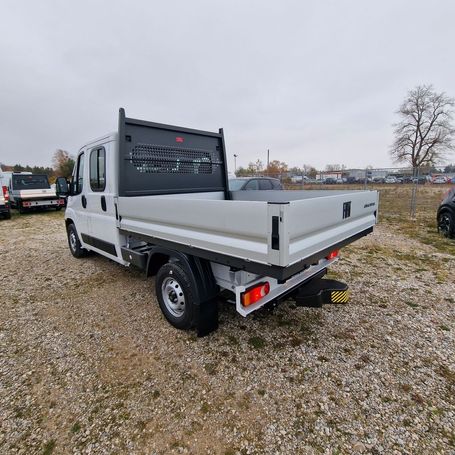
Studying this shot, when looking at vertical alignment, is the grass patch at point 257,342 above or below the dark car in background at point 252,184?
below

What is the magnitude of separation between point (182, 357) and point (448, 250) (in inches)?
243

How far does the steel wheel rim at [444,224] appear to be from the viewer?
22.3ft

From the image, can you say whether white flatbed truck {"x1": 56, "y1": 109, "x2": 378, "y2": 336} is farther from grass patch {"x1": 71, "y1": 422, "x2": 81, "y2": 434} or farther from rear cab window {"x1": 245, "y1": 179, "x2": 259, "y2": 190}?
rear cab window {"x1": 245, "y1": 179, "x2": 259, "y2": 190}

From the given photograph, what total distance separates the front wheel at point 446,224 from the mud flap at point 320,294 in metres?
5.70

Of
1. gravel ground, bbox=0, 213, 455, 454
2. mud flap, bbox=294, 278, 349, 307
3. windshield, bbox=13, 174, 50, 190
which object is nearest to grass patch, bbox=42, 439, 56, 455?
gravel ground, bbox=0, 213, 455, 454

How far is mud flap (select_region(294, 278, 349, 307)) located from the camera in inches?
110

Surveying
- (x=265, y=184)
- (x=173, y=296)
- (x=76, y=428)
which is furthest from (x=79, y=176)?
(x=265, y=184)

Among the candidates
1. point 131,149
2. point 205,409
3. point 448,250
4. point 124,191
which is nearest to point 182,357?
point 205,409

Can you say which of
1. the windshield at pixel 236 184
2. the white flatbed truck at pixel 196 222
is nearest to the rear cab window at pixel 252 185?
the windshield at pixel 236 184

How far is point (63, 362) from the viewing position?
103 inches

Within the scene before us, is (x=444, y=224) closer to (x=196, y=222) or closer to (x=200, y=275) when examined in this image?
(x=200, y=275)

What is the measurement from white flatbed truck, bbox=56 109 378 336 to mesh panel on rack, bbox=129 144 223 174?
0.05 feet

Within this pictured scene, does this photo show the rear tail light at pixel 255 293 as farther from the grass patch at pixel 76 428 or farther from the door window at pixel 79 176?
the door window at pixel 79 176

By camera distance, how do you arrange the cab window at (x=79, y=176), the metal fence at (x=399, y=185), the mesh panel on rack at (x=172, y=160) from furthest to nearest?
the metal fence at (x=399, y=185)
the cab window at (x=79, y=176)
the mesh panel on rack at (x=172, y=160)
